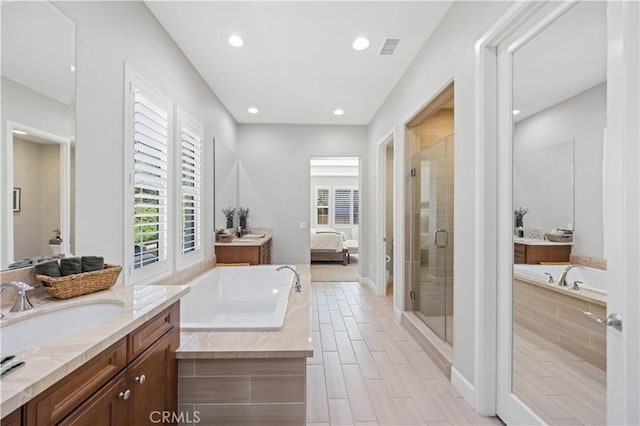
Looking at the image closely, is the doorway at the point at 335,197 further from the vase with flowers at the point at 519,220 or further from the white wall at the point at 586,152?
the white wall at the point at 586,152

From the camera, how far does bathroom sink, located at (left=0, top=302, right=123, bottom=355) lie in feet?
3.67

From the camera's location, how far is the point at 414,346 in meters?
2.89

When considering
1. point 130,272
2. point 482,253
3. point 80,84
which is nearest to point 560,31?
point 482,253

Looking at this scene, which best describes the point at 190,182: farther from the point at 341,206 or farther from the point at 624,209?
the point at 341,206

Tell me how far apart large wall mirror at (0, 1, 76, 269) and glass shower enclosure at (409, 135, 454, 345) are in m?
2.71

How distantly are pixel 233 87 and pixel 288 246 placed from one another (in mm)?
2795

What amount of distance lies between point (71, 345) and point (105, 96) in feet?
5.23

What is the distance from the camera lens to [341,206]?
9.77 m

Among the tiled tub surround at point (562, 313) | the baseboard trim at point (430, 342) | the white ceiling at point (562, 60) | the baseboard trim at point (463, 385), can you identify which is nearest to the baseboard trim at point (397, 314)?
the baseboard trim at point (430, 342)

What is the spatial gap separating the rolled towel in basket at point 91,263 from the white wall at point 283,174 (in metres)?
3.88

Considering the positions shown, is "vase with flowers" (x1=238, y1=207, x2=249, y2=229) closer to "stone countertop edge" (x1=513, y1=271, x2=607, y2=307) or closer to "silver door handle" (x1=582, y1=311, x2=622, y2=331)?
"stone countertop edge" (x1=513, y1=271, x2=607, y2=307)

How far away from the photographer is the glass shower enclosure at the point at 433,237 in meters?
2.75

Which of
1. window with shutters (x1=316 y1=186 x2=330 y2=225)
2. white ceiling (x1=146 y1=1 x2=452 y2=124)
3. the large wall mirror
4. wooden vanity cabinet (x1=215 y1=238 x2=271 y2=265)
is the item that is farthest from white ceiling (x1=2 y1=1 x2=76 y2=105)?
window with shutters (x1=316 y1=186 x2=330 y2=225)

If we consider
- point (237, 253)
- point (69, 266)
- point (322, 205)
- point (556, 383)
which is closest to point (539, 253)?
point (556, 383)
